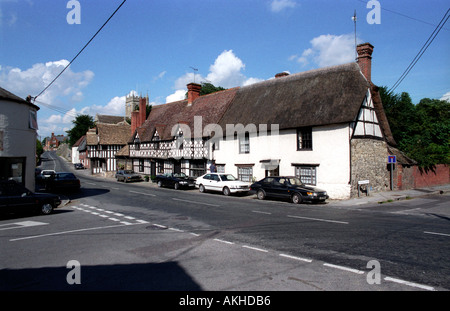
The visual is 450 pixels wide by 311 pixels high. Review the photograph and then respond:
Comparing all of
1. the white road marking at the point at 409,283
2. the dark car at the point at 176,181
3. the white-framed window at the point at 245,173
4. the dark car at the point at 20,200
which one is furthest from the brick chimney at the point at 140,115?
the white road marking at the point at 409,283

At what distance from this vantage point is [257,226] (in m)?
10.9

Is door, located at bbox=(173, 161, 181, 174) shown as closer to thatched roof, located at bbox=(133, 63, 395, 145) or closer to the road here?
thatched roof, located at bbox=(133, 63, 395, 145)

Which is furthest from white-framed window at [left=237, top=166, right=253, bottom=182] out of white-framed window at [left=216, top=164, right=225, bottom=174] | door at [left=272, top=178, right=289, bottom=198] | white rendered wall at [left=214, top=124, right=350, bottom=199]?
door at [left=272, top=178, right=289, bottom=198]

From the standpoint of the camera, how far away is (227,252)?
25.0 feet

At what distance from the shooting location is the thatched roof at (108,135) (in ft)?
160

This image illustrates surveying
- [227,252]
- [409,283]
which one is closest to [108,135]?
[227,252]

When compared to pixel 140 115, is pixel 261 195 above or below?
below

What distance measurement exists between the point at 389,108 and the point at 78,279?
3641 cm

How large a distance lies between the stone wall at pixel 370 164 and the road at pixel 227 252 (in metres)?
7.95

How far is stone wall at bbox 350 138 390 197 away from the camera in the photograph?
20.8 meters

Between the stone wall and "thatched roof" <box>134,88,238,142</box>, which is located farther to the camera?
"thatched roof" <box>134,88,238,142</box>

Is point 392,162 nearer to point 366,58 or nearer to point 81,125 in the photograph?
point 366,58

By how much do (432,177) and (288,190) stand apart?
1919 cm

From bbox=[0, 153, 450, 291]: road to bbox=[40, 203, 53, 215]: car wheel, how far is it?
95 cm
